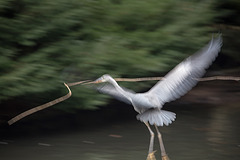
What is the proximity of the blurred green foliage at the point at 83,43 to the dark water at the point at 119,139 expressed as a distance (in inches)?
16.7

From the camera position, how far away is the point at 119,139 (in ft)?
15.0

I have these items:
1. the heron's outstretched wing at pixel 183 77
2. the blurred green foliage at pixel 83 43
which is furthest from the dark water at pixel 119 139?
the heron's outstretched wing at pixel 183 77

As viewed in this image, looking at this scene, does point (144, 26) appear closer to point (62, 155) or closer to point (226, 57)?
point (62, 155)

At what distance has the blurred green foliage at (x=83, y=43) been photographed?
396 cm

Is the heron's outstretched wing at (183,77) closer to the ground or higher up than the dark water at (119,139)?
higher up

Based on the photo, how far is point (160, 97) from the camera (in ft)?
8.95

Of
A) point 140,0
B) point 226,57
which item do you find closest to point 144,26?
point 140,0

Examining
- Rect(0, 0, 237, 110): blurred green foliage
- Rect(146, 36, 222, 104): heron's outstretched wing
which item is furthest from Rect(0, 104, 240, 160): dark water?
Rect(146, 36, 222, 104): heron's outstretched wing

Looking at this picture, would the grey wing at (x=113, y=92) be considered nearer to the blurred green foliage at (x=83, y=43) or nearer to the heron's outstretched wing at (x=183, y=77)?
the heron's outstretched wing at (x=183, y=77)

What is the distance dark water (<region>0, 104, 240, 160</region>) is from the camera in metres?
3.97

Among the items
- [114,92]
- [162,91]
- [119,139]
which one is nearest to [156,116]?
[162,91]

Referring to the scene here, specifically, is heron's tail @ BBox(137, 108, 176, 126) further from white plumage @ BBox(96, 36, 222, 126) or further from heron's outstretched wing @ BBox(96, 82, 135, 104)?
heron's outstretched wing @ BBox(96, 82, 135, 104)

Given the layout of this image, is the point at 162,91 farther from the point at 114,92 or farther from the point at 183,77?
the point at 114,92

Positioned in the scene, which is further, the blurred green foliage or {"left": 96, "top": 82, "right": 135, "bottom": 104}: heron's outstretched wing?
the blurred green foliage
